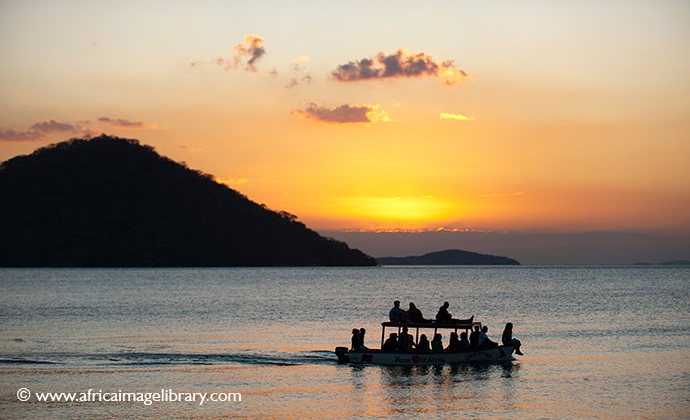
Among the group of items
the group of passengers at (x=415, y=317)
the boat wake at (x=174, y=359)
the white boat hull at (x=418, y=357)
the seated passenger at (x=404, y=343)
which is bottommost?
the boat wake at (x=174, y=359)

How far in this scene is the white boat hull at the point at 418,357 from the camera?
128ft

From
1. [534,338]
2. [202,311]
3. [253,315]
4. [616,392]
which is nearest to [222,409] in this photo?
[616,392]

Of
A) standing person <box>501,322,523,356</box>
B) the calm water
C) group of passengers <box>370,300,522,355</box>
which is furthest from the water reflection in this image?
standing person <box>501,322,523,356</box>

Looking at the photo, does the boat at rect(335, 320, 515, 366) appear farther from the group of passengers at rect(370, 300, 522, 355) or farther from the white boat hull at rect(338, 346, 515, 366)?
the group of passengers at rect(370, 300, 522, 355)

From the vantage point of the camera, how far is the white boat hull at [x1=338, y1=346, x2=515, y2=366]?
39156mm

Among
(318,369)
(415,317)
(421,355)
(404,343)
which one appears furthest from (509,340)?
(318,369)

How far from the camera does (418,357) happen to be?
3912cm

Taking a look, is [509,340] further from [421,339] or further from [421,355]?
[421,355]

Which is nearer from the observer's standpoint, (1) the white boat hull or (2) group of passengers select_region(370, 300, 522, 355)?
(1) the white boat hull

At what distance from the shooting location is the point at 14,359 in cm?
4178

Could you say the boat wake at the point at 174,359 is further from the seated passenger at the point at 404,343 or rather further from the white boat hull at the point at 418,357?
the seated passenger at the point at 404,343

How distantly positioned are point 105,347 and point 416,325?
19.2 metres

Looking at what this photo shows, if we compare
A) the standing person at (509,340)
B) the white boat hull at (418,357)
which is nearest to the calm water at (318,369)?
the white boat hull at (418,357)

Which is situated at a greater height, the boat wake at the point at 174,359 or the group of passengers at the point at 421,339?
the group of passengers at the point at 421,339
